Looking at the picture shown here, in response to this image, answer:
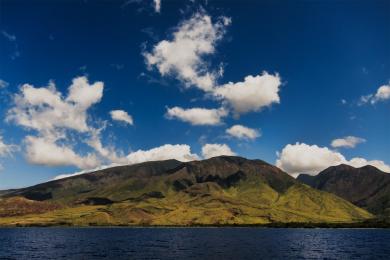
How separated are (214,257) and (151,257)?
2344 centimetres

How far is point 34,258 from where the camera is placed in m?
158

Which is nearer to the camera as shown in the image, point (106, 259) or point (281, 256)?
point (106, 259)

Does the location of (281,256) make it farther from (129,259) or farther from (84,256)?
(84,256)

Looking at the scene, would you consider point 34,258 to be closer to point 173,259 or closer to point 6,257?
point 6,257

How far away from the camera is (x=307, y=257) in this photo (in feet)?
550

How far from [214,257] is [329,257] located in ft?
157

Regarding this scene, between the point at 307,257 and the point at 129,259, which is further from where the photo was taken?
the point at 307,257

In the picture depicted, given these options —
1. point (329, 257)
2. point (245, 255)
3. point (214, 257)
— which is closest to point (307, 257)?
point (329, 257)

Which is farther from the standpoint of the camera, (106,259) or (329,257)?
(329,257)

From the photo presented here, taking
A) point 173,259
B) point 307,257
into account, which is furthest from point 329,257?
point 173,259

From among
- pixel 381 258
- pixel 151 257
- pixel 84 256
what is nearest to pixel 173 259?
pixel 151 257

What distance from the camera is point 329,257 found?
170 meters

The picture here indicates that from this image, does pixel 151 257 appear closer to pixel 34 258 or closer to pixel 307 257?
pixel 34 258

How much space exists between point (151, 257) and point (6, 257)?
5445 cm
